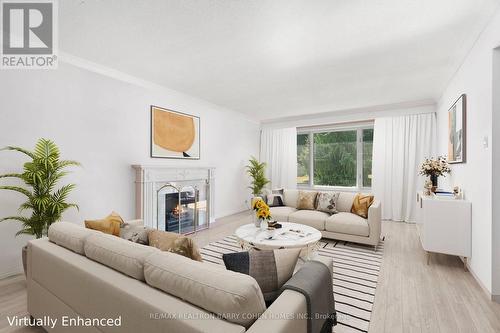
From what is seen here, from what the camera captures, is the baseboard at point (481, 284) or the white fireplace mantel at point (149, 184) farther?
the white fireplace mantel at point (149, 184)

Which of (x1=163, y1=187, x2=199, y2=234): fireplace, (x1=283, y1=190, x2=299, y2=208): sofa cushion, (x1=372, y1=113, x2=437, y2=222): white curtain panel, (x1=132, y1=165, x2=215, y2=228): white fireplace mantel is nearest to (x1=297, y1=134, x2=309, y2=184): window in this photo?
(x1=372, y1=113, x2=437, y2=222): white curtain panel

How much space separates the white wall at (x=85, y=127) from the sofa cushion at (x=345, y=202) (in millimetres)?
2927

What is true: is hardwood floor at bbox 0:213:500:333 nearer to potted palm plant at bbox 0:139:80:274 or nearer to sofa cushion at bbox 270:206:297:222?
potted palm plant at bbox 0:139:80:274

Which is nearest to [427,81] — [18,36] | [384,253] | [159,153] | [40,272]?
[384,253]

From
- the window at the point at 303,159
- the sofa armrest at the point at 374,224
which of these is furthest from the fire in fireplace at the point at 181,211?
the window at the point at 303,159

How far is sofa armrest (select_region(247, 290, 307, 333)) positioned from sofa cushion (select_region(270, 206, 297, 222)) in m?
3.04

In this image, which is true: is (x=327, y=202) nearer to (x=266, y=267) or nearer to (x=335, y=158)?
(x=335, y=158)

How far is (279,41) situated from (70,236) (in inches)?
105

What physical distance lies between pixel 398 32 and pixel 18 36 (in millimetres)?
4086

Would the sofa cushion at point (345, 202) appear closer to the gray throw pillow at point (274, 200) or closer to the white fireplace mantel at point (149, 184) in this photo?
the gray throw pillow at point (274, 200)

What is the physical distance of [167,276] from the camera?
1123mm

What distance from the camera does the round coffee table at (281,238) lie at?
2.63 meters

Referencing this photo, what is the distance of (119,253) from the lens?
1.35 metres

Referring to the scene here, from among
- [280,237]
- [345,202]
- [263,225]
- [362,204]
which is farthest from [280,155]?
[280,237]
